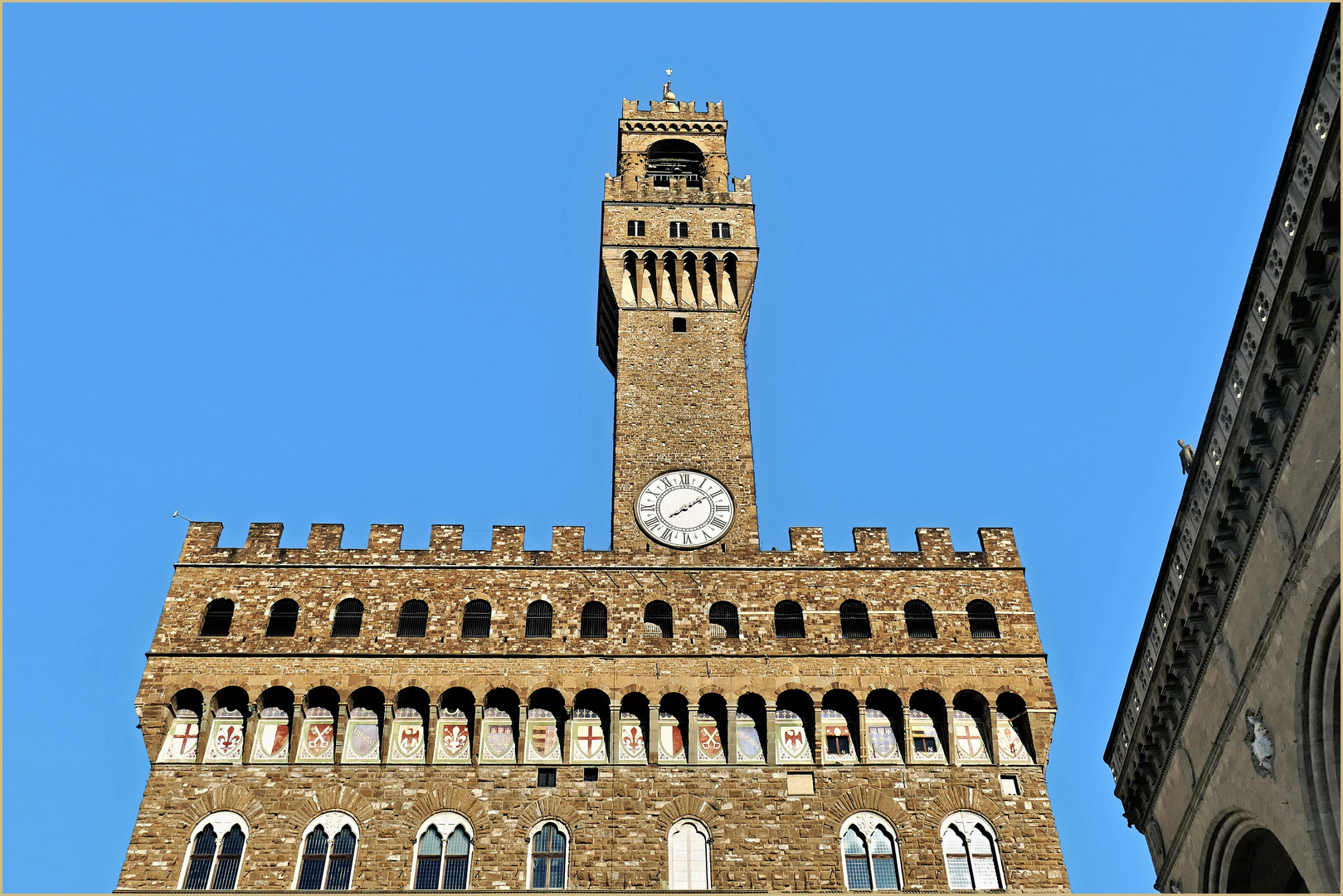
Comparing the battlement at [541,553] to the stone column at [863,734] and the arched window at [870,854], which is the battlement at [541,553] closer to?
the stone column at [863,734]

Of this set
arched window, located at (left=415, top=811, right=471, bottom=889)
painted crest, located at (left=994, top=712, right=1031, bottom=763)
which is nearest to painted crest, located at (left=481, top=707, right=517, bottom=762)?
arched window, located at (left=415, top=811, right=471, bottom=889)

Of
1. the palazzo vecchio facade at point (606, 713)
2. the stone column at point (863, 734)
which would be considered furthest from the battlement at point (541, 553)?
the stone column at point (863, 734)

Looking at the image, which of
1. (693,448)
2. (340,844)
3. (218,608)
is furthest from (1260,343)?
(218,608)

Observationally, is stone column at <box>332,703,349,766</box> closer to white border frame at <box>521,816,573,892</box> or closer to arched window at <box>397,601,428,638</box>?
arched window at <box>397,601,428,638</box>

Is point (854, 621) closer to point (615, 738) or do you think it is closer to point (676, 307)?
point (615, 738)

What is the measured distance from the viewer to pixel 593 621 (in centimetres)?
3222

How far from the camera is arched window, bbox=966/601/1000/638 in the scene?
32.2 m

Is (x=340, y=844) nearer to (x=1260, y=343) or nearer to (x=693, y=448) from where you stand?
(x=693, y=448)

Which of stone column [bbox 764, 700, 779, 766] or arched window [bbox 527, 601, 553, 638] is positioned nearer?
stone column [bbox 764, 700, 779, 766]

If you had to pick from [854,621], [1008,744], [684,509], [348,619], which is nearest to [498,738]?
[348,619]

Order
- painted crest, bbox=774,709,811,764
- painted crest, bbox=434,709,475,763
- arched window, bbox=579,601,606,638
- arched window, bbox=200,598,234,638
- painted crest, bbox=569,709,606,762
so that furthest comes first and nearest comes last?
arched window, bbox=579,601,606,638
arched window, bbox=200,598,234,638
painted crest, bbox=774,709,811,764
painted crest, bbox=569,709,606,762
painted crest, bbox=434,709,475,763

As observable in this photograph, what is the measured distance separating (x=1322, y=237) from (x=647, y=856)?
60.4 feet

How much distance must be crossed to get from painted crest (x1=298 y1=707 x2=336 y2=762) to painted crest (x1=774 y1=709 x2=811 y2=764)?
1032cm

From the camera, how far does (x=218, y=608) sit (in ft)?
105
